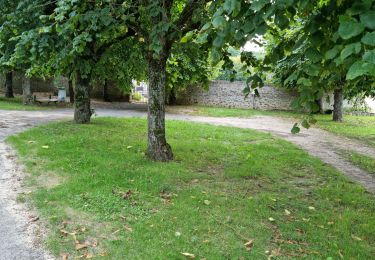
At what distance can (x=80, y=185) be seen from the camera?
619 cm

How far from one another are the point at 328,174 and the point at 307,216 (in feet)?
9.30

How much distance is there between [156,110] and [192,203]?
2.62 m

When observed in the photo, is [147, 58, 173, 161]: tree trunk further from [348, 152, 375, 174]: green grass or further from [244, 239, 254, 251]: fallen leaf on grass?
[348, 152, 375, 174]: green grass

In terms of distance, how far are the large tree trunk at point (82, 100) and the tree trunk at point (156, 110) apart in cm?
511

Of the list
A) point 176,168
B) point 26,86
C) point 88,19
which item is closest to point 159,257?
point 176,168

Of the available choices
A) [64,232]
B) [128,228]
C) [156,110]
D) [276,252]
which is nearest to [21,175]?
[64,232]

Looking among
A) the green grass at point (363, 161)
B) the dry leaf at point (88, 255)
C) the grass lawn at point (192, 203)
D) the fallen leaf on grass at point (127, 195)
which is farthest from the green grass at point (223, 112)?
the dry leaf at point (88, 255)

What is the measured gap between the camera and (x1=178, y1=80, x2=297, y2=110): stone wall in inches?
1084

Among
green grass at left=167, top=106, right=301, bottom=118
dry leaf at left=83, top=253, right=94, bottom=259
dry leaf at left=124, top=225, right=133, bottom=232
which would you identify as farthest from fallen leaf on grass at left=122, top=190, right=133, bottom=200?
green grass at left=167, top=106, right=301, bottom=118

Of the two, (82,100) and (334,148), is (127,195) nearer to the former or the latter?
(82,100)

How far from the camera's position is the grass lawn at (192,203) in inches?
179

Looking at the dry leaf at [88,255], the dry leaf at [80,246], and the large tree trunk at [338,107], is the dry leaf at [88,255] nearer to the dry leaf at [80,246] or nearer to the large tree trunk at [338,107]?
the dry leaf at [80,246]

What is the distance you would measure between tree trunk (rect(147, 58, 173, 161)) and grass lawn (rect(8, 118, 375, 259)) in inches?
12.3

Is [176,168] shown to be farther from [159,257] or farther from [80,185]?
[159,257]
